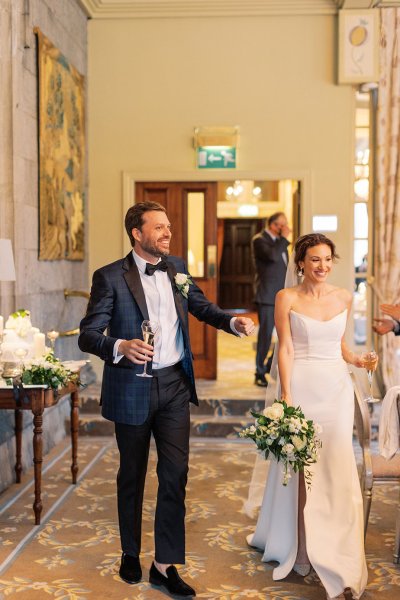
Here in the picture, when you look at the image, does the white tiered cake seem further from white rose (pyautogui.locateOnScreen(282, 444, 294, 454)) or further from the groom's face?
white rose (pyautogui.locateOnScreen(282, 444, 294, 454))

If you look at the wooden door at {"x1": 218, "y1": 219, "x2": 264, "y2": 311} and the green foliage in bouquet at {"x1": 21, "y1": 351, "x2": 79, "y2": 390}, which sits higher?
the wooden door at {"x1": 218, "y1": 219, "x2": 264, "y2": 311}

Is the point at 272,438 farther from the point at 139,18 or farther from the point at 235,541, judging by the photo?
the point at 139,18

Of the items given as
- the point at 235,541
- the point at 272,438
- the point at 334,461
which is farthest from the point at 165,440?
the point at 235,541

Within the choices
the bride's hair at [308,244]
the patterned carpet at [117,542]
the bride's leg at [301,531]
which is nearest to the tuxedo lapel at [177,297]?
the bride's hair at [308,244]

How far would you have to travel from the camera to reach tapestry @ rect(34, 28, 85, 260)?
6.59 meters

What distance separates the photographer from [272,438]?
11.8ft

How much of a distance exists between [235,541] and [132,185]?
17.0ft

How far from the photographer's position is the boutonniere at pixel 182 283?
3693mm

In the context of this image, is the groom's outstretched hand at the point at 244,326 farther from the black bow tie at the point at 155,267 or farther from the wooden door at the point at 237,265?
the wooden door at the point at 237,265

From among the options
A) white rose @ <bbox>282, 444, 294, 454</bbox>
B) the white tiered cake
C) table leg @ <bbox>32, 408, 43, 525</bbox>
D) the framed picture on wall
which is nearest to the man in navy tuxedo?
white rose @ <bbox>282, 444, 294, 454</bbox>

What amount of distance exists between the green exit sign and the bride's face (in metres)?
4.82

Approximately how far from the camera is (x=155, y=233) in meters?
3.62

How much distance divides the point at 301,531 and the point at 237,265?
14.1 meters

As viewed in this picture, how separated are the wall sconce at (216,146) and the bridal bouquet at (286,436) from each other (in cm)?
535
